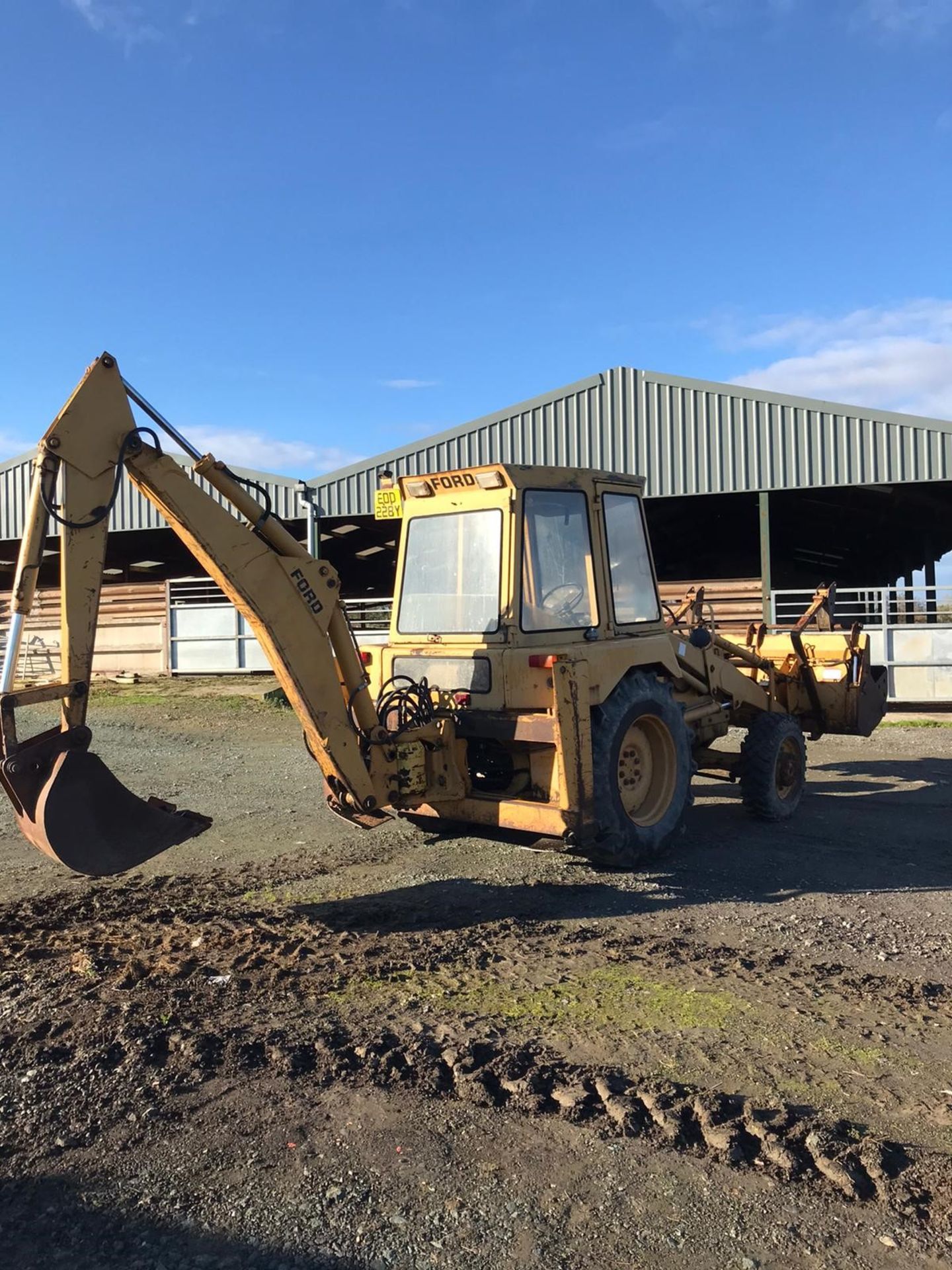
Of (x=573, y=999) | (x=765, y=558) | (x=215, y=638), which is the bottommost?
(x=573, y=999)

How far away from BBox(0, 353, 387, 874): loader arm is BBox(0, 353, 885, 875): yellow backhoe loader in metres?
0.01

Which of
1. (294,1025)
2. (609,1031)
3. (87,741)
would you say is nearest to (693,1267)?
(609,1031)

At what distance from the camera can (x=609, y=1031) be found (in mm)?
4535

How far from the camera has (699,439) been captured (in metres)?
17.4

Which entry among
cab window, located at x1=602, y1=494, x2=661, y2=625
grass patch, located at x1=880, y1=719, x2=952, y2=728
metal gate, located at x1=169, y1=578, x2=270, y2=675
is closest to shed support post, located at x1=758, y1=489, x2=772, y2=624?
grass patch, located at x1=880, y1=719, x2=952, y2=728

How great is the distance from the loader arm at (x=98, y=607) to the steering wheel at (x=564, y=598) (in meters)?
1.51

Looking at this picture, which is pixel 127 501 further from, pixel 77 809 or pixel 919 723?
pixel 77 809

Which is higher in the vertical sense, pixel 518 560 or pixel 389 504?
pixel 389 504

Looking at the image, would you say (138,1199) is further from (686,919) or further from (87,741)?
(686,919)

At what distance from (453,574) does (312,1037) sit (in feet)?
11.8

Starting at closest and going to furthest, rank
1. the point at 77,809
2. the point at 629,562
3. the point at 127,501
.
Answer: the point at 77,809 < the point at 629,562 < the point at 127,501

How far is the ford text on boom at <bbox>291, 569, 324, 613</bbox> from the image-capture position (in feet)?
19.9

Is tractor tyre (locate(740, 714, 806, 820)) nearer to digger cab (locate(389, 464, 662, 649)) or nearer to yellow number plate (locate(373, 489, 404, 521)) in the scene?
digger cab (locate(389, 464, 662, 649))

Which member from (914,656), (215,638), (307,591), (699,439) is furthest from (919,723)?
(215,638)
